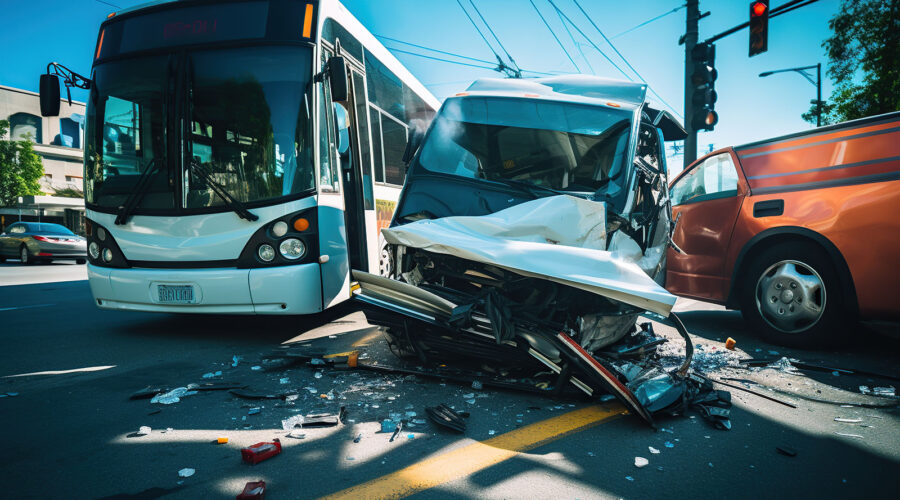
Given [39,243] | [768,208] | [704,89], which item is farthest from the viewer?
[39,243]

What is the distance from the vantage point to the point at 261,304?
15.0ft

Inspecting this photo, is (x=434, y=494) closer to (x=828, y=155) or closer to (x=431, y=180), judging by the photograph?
(x=431, y=180)

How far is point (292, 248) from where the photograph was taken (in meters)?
4.62

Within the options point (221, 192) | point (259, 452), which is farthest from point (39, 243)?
point (259, 452)

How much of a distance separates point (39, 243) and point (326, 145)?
637 inches

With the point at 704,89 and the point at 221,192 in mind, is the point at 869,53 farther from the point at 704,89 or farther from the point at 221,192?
the point at 221,192

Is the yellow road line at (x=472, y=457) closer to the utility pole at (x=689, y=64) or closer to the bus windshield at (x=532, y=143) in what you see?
the bus windshield at (x=532, y=143)

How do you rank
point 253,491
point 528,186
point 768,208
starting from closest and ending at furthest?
point 253,491 < point 528,186 < point 768,208

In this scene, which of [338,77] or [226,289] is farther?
[338,77]

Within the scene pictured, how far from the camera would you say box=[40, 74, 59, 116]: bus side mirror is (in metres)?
5.31

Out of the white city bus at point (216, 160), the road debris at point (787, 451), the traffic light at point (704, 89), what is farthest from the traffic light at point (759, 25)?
the road debris at point (787, 451)

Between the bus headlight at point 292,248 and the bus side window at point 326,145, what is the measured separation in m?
0.60

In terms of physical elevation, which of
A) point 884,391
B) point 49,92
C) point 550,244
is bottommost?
point 884,391

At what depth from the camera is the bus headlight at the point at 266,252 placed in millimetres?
4568
